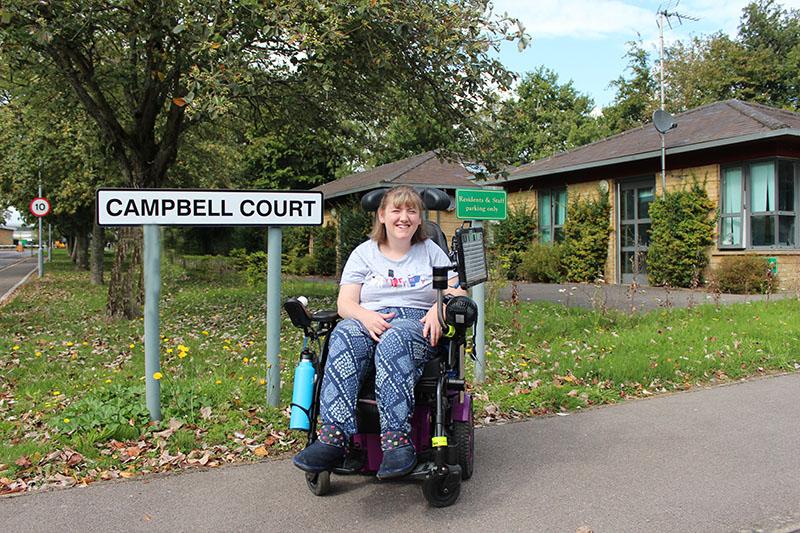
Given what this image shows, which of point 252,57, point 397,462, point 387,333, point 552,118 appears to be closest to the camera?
point 397,462

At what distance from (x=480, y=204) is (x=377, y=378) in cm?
289

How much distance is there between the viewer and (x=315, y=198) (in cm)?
513

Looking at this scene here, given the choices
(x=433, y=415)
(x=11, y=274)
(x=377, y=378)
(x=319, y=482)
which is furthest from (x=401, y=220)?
(x=11, y=274)

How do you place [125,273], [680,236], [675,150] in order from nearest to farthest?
[125,273]
[675,150]
[680,236]

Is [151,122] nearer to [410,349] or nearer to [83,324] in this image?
[83,324]

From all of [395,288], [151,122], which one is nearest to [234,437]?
[395,288]

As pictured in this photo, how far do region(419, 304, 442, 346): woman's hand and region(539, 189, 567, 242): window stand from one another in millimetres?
17796

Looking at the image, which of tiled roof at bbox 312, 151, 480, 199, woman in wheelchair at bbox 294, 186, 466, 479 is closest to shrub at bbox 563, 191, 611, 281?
tiled roof at bbox 312, 151, 480, 199

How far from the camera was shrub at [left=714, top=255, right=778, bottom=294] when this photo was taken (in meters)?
14.2

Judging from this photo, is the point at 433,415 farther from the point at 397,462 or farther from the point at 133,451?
the point at 133,451

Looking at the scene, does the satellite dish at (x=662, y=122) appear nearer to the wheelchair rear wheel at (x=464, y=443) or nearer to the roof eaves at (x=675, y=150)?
the roof eaves at (x=675, y=150)

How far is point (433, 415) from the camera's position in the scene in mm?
3547

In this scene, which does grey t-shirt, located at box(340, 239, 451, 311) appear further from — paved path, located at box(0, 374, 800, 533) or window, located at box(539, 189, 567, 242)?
window, located at box(539, 189, 567, 242)

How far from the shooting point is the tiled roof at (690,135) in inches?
596
